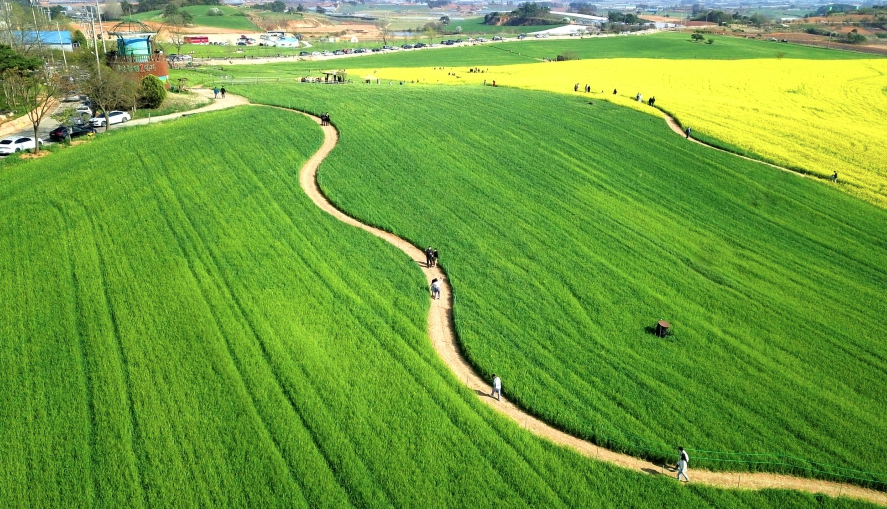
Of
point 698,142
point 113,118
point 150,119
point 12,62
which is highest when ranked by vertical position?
point 12,62

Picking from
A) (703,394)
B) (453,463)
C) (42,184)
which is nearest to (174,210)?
(42,184)

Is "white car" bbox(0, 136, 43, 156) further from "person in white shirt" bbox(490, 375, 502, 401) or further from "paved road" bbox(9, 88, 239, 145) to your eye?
"person in white shirt" bbox(490, 375, 502, 401)

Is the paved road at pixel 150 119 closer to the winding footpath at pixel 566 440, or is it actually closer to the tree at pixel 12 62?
the tree at pixel 12 62

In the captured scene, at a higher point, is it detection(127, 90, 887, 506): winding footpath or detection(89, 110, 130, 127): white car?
detection(89, 110, 130, 127): white car

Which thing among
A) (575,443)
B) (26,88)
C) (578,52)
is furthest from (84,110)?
(578,52)

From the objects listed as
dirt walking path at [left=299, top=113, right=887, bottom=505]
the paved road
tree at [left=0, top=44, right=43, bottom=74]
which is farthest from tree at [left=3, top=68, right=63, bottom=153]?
dirt walking path at [left=299, top=113, right=887, bottom=505]

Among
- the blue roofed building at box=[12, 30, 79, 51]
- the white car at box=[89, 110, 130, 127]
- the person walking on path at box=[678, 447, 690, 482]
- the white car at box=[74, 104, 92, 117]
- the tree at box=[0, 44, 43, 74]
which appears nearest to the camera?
the person walking on path at box=[678, 447, 690, 482]

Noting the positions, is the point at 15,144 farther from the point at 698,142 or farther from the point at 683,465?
the point at 698,142
